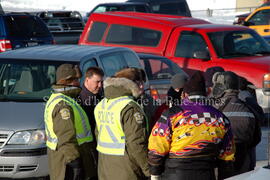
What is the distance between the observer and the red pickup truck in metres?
12.5

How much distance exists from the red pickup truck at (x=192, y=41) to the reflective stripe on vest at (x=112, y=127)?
6768 millimetres

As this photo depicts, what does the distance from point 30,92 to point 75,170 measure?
2392mm

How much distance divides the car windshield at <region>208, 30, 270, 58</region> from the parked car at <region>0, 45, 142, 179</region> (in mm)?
4102

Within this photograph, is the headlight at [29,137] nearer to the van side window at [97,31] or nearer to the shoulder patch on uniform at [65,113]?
the shoulder patch on uniform at [65,113]

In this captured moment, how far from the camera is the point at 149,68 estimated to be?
1120 cm

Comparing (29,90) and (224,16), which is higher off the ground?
(29,90)

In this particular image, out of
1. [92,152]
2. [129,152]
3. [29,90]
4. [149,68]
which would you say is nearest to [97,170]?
[92,152]

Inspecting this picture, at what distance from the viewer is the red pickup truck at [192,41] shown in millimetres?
12492

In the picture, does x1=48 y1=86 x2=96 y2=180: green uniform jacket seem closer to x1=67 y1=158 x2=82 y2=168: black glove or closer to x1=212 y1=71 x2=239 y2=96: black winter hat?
x1=67 y1=158 x2=82 y2=168: black glove

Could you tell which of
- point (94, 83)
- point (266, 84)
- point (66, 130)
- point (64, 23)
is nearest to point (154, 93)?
point (266, 84)

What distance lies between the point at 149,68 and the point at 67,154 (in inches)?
213

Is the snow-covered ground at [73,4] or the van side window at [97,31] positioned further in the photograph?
the snow-covered ground at [73,4]

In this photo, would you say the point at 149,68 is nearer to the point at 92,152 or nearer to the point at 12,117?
the point at 12,117

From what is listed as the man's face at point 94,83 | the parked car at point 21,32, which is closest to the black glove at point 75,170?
the man's face at point 94,83
